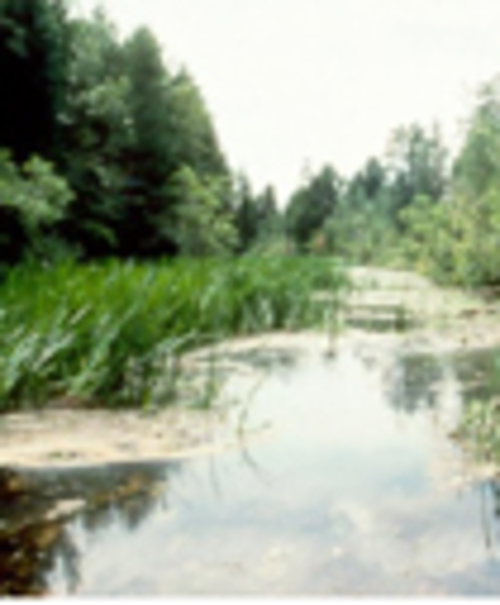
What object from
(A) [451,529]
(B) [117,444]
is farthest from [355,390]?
(A) [451,529]

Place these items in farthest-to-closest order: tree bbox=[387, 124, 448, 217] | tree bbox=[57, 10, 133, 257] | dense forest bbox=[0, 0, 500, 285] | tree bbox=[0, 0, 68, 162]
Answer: tree bbox=[387, 124, 448, 217] < tree bbox=[57, 10, 133, 257] < tree bbox=[0, 0, 68, 162] < dense forest bbox=[0, 0, 500, 285]

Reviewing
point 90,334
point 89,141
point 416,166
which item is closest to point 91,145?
point 89,141

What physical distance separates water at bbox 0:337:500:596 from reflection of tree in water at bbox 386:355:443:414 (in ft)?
0.89

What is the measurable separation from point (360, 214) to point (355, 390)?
118ft

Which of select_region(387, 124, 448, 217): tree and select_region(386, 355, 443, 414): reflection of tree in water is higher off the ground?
select_region(387, 124, 448, 217): tree

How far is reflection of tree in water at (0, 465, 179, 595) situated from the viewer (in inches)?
63.2

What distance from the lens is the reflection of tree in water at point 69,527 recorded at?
1.61 meters

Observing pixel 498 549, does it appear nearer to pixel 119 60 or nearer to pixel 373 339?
pixel 373 339

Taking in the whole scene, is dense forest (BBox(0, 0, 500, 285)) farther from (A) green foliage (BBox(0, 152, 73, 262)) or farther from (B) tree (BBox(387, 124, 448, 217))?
(B) tree (BBox(387, 124, 448, 217))

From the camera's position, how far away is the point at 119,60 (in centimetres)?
2428

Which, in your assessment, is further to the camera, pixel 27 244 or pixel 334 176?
→ pixel 334 176

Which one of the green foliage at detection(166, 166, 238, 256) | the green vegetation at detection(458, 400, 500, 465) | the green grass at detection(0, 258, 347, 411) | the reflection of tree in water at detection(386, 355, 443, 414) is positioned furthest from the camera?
the green foliage at detection(166, 166, 238, 256)

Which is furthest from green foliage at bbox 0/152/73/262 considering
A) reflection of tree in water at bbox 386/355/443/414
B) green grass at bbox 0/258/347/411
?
reflection of tree in water at bbox 386/355/443/414

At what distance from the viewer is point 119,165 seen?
2153cm
